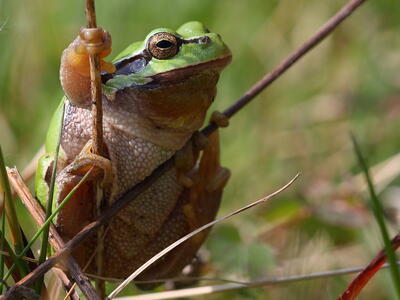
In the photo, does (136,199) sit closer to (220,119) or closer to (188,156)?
(188,156)

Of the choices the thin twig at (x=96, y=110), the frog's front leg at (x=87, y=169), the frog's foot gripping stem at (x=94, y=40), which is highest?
the frog's foot gripping stem at (x=94, y=40)

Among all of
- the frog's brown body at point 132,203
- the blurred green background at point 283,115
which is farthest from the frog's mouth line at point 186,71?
the blurred green background at point 283,115

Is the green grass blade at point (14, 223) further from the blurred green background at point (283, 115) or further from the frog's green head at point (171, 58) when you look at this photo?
the blurred green background at point (283, 115)

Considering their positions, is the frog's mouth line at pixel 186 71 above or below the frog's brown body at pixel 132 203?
above

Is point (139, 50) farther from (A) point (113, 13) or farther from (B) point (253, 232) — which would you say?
(A) point (113, 13)

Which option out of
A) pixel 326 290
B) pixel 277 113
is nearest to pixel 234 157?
pixel 277 113
